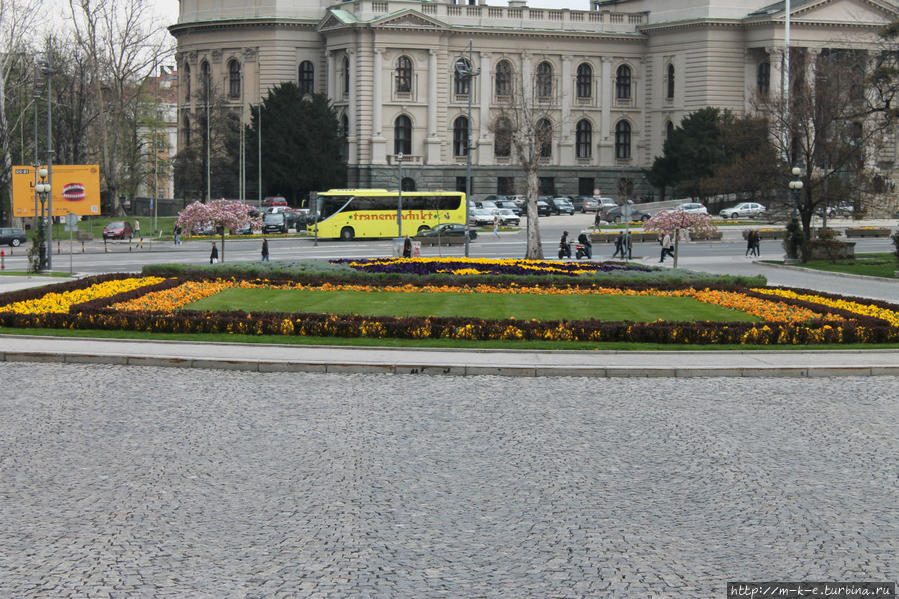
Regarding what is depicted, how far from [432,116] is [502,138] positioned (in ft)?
20.3

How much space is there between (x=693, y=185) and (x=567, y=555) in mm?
95460

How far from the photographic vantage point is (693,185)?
10444cm

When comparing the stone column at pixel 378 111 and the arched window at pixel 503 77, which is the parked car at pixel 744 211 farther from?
the stone column at pixel 378 111

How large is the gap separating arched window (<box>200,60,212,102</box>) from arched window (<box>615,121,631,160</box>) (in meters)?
36.2

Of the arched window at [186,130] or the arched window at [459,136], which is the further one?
the arched window at [186,130]

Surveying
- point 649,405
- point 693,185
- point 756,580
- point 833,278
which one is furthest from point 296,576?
point 693,185

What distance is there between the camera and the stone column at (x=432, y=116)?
110 m

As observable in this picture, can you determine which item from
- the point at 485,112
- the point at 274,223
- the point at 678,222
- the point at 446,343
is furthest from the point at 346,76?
the point at 446,343

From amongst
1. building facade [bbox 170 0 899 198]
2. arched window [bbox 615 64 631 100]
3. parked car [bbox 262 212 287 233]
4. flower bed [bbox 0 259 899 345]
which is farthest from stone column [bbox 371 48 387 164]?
flower bed [bbox 0 259 899 345]

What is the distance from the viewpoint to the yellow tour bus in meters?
79.8

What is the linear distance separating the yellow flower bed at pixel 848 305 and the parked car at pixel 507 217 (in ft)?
185

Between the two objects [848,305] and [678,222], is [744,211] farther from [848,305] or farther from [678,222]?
[848,305]

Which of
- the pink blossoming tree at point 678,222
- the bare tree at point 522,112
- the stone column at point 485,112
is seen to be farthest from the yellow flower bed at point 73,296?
the stone column at point 485,112

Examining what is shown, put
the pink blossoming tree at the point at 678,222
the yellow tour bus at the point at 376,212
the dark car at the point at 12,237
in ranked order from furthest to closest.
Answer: the yellow tour bus at the point at 376,212 → the dark car at the point at 12,237 → the pink blossoming tree at the point at 678,222
